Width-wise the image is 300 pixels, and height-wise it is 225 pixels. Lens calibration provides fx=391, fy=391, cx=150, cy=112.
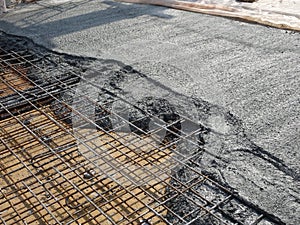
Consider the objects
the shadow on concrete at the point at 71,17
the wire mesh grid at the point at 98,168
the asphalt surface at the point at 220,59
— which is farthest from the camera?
the shadow on concrete at the point at 71,17

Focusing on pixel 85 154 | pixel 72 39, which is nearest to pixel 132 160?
pixel 85 154

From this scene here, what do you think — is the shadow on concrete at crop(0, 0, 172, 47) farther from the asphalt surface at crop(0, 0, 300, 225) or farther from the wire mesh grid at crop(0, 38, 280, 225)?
the wire mesh grid at crop(0, 38, 280, 225)

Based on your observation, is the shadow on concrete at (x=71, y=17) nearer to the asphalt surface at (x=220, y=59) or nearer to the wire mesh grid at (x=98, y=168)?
the asphalt surface at (x=220, y=59)

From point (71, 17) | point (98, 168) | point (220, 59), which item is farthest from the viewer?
point (71, 17)

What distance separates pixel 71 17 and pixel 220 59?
12.0ft

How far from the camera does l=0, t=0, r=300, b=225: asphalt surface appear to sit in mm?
3164

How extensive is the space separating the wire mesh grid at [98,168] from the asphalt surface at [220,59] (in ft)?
0.95

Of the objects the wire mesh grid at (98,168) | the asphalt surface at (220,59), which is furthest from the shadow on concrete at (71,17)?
the wire mesh grid at (98,168)

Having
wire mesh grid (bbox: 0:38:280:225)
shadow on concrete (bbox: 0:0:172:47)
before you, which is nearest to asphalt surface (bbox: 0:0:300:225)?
shadow on concrete (bbox: 0:0:172:47)

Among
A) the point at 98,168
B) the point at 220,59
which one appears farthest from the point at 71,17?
the point at 98,168

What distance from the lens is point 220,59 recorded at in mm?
5191

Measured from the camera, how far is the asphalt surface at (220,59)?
3.16 metres

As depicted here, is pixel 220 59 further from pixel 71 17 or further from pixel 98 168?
pixel 71 17

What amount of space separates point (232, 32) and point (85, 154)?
3529mm
